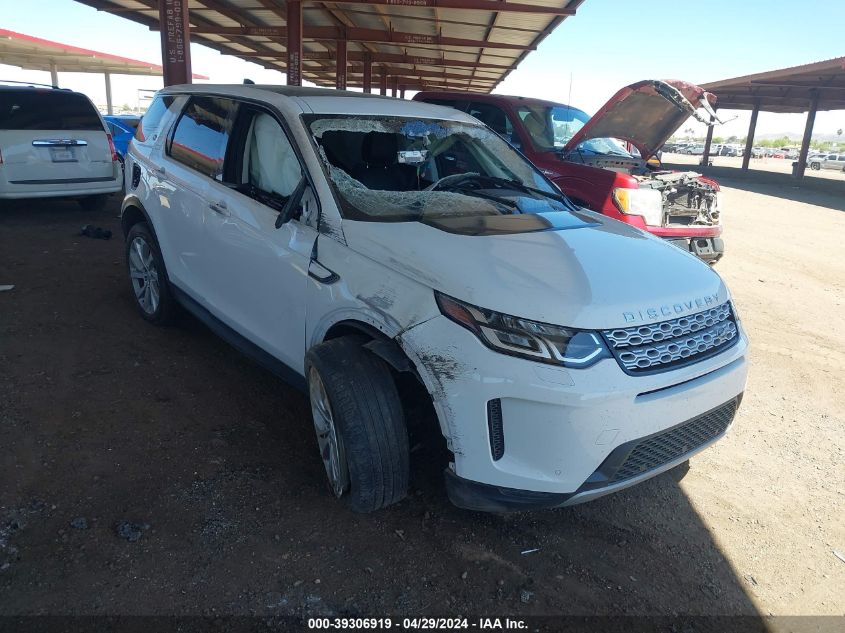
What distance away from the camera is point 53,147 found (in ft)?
26.3

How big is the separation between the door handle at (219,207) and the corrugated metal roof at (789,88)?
1767cm

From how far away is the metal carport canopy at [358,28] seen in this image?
38.3 feet

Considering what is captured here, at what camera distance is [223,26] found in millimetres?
16562

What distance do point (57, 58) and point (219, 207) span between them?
110 ft

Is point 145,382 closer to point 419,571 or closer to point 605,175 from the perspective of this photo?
point 419,571

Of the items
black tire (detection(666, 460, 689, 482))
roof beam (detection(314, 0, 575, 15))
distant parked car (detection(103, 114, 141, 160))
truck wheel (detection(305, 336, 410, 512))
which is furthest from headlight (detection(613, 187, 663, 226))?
distant parked car (detection(103, 114, 141, 160))

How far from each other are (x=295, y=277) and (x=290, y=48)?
38.9 feet

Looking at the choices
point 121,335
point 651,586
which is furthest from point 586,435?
point 121,335

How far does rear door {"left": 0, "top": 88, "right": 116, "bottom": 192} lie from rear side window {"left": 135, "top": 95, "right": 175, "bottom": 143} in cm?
422

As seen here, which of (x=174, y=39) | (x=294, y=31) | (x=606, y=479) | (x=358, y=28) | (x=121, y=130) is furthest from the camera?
(x=358, y=28)

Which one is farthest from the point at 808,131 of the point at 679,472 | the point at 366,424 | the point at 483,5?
the point at 366,424

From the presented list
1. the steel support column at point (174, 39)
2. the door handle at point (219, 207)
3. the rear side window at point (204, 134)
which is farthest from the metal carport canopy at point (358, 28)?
the door handle at point (219, 207)

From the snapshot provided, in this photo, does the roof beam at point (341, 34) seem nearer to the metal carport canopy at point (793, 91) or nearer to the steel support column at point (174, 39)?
the steel support column at point (174, 39)

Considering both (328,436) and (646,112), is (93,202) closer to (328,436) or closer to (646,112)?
(646,112)
